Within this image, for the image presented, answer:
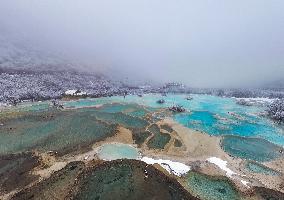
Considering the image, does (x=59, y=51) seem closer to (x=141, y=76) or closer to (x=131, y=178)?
(x=141, y=76)

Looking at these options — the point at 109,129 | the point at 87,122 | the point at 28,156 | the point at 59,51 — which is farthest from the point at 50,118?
the point at 59,51

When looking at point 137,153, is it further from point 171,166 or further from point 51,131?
point 51,131

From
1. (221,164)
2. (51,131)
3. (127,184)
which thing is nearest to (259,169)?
(221,164)

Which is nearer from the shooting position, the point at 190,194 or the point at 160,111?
the point at 190,194

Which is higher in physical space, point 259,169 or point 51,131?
point 51,131

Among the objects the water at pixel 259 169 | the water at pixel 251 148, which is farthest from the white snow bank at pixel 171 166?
the water at pixel 251 148

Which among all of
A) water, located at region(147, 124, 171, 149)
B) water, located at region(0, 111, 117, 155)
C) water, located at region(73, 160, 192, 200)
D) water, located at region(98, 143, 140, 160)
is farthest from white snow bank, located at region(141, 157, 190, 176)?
water, located at region(0, 111, 117, 155)
